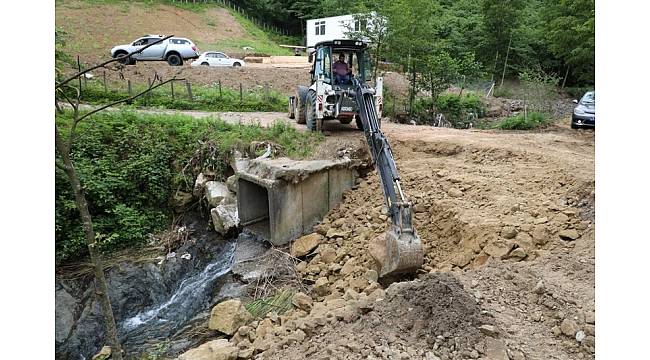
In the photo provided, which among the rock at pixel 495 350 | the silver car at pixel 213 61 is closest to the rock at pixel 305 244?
the rock at pixel 495 350

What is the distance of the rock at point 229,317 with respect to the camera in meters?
6.74

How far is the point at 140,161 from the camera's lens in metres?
11.3

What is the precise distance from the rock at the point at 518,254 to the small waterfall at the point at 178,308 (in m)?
5.02

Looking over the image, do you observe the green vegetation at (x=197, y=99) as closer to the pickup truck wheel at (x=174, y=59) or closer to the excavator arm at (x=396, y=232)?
the pickup truck wheel at (x=174, y=59)

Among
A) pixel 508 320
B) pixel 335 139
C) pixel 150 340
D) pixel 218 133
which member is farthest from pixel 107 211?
pixel 508 320

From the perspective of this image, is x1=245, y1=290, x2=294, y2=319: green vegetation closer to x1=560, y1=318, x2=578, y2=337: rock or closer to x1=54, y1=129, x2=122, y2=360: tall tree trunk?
x1=54, y1=129, x2=122, y2=360: tall tree trunk

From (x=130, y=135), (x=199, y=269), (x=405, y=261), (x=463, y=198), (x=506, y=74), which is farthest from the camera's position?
(x=506, y=74)

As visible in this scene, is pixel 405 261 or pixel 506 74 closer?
pixel 405 261

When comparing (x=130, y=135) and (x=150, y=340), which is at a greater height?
(x=130, y=135)

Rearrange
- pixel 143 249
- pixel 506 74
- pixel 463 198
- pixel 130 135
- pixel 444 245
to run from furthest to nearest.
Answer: pixel 506 74 → pixel 130 135 → pixel 143 249 → pixel 463 198 → pixel 444 245

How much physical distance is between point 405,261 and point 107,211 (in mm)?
7082

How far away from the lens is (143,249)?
10.6 meters

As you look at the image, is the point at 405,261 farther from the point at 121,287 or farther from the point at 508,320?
the point at 121,287

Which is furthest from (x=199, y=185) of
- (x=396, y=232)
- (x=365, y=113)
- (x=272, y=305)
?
(x=396, y=232)
